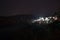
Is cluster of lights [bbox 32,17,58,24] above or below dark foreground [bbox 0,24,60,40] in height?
above

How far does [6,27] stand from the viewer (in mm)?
960

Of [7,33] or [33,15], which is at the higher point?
[33,15]

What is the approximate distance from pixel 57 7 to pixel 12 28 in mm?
544

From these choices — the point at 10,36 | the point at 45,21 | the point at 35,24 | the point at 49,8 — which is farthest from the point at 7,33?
the point at 49,8

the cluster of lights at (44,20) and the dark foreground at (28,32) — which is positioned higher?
the cluster of lights at (44,20)

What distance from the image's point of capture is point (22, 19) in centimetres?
100

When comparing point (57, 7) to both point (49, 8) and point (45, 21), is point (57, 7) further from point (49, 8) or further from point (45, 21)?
point (45, 21)

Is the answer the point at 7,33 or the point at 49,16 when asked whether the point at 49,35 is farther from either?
the point at 7,33

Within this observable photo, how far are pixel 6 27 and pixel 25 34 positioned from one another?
193 millimetres

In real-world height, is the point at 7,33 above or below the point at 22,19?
below

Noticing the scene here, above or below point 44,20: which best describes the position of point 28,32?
below

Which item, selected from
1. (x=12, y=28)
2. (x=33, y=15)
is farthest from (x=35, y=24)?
(x=12, y=28)

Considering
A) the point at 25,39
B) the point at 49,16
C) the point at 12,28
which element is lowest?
the point at 25,39

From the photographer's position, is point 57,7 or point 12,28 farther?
point 57,7
